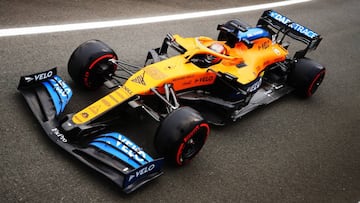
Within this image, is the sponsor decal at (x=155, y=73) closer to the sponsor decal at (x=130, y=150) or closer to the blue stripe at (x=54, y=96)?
the sponsor decal at (x=130, y=150)

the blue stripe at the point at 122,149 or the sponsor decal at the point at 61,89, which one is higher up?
the sponsor decal at the point at 61,89

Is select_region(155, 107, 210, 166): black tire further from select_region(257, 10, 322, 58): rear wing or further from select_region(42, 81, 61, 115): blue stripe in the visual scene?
select_region(257, 10, 322, 58): rear wing

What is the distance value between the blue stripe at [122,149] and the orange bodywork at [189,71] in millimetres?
324

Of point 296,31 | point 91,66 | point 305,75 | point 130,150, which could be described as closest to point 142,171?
point 130,150

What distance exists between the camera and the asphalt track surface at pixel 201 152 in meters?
3.66

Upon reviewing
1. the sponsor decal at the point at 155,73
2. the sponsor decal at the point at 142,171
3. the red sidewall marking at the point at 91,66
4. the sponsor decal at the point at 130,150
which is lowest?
the sponsor decal at the point at 142,171

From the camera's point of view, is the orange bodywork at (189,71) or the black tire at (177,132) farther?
the orange bodywork at (189,71)

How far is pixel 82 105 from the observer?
15.1 ft

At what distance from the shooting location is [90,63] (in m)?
4.53

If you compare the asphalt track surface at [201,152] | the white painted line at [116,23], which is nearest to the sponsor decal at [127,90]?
the asphalt track surface at [201,152]

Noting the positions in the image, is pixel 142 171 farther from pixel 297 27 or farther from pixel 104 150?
pixel 297 27

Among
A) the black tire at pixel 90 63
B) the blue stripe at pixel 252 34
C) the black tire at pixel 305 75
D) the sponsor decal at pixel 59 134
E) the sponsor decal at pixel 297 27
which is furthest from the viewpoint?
the sponsor decal at pixel 297 27

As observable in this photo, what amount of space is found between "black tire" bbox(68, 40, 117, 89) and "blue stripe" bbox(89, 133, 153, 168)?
3.72 ft

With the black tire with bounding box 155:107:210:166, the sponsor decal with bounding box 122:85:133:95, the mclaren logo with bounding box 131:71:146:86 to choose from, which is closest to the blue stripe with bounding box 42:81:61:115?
the sponsor decal with bounding box 122:85:133:95
